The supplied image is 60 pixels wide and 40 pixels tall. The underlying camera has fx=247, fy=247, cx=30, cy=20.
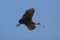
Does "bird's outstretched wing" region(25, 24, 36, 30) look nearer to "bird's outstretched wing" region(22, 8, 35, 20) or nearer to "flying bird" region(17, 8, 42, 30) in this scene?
"flying bird" region(17, 8, 42, 30)

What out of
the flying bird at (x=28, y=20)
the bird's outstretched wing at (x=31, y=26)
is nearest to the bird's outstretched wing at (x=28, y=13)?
the flying bird at (x=28, y=20)

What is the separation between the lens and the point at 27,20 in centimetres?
1300

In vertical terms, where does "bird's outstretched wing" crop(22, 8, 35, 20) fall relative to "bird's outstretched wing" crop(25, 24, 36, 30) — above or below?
below

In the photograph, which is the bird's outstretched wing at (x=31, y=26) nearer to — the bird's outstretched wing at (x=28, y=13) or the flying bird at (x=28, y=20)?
the flying bird at (x=28, y=20)

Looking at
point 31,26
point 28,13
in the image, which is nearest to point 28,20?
point 31,26

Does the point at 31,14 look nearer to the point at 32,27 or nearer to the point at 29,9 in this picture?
the point at 29,9

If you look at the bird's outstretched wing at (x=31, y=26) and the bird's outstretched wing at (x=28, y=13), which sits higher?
Result: the bird's outstretched wing at (x=31, y=26)

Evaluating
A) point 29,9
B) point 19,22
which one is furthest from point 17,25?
point 29,9

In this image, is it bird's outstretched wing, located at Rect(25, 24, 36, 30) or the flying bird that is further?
bird's outstretched wing, located at Rect(25, 24, 36, 30)

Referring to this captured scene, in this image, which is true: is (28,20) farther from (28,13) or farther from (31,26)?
(28,13)

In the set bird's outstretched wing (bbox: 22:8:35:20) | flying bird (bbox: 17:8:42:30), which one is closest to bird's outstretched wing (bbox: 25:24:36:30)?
flying bird (bbox: 17:8:42:30)

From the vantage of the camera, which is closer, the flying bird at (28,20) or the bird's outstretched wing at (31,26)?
the flying bird at (28,20)

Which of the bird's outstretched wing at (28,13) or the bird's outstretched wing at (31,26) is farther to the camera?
the bird's outstretched wing at (31,26)

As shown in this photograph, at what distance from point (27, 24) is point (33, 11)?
46.6 inches
